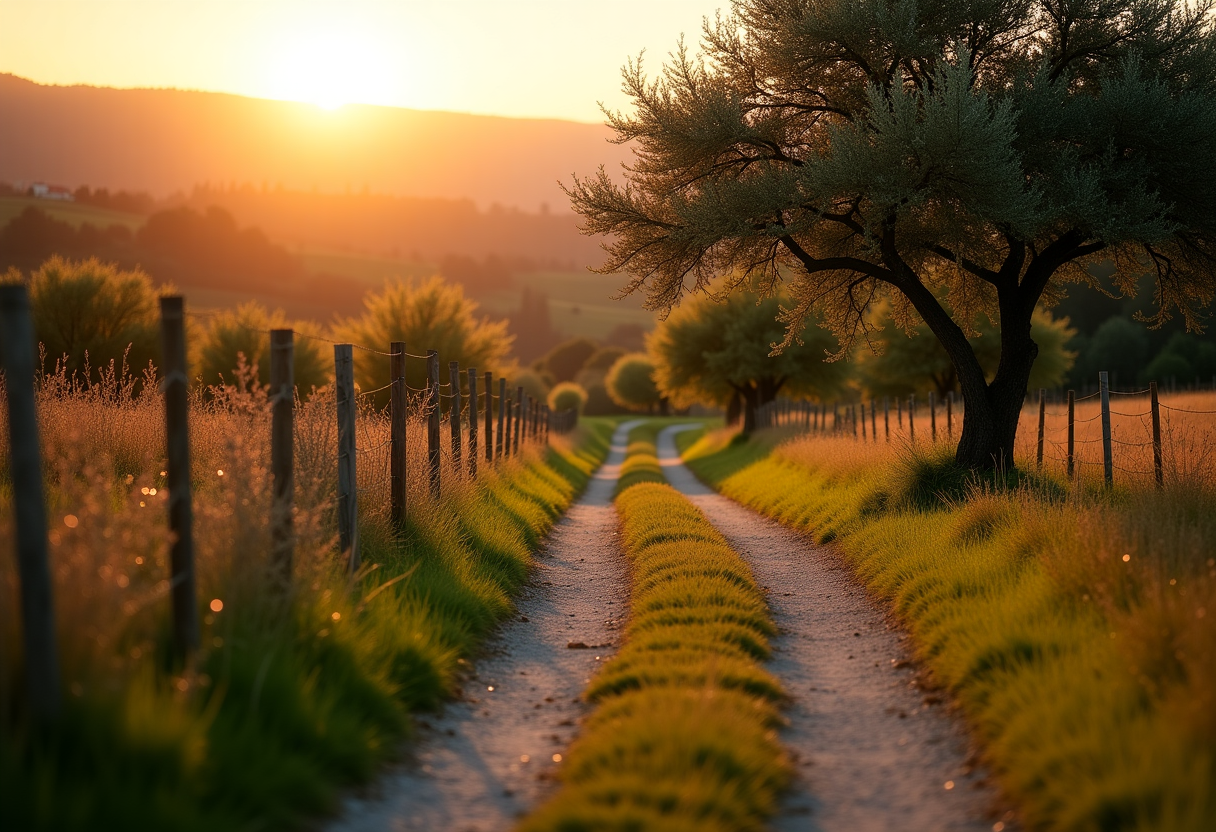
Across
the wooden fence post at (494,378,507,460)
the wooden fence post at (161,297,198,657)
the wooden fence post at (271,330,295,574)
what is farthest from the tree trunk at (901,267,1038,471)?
the wooden fence post at (161,297,198,657)

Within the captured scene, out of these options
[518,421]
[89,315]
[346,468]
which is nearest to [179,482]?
[346,468]

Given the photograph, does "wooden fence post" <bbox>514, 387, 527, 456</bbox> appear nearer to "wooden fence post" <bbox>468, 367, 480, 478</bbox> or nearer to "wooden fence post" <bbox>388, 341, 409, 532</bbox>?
"wooden fence post" <bbox>468, 367, 480, 478</bbox>

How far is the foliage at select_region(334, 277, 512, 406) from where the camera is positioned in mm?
33719

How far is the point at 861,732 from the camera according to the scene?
566 cm

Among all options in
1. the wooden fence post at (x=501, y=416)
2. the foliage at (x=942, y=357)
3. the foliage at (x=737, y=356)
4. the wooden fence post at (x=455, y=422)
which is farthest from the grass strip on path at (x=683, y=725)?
the foliage at (x=942, y=357)

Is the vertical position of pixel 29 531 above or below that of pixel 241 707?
above

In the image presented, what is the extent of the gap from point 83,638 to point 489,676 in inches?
132

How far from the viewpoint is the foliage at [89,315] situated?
103 ft

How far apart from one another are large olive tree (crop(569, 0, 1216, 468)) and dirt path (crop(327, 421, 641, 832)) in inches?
235

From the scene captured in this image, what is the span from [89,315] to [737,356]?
24.6 metres

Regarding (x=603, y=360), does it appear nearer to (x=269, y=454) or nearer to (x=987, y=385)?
(x=987, y=385)

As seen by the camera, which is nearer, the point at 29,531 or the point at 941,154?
the point at 29,531

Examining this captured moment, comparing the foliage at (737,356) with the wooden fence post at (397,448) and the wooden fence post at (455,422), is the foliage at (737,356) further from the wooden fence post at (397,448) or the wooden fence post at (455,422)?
the wooden fence post at (397,448)

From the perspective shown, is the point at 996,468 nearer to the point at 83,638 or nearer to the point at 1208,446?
the point at 1208,446
